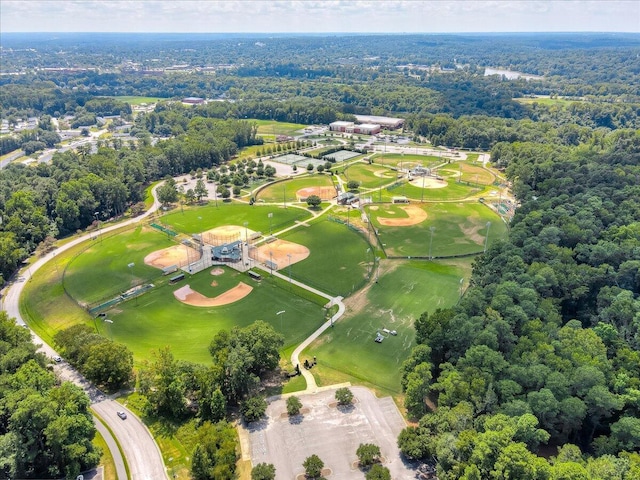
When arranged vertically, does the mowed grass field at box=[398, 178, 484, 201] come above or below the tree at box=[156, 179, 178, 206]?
below

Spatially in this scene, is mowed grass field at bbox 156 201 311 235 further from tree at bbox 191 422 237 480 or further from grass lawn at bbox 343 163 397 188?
tree at bbox 191 422 237 480

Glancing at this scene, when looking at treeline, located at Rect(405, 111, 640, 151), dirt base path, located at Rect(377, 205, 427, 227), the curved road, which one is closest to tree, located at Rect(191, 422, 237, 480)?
the curved road

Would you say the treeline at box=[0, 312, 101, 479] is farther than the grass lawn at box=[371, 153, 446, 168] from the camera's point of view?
No

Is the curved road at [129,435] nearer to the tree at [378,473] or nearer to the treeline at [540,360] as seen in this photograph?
the tree at [378,473]

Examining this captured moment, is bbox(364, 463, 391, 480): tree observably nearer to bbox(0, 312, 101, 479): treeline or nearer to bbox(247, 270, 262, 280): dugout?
bbox(0, 312, 101, 479): treeline

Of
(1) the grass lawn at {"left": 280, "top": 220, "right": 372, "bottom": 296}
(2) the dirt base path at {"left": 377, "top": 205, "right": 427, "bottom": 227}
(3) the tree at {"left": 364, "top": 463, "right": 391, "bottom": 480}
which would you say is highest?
(3) the tree at {"left": 364, "top": 463, "right": 391, "bottom": 480}

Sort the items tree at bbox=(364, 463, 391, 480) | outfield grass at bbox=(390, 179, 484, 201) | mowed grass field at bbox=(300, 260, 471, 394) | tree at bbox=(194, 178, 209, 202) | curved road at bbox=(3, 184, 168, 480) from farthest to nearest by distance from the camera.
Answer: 1. outfield grass at bbox=(390, 179, 484, 201)
2. tree at bbox=(194, 178, 209, 202)
3. mowed grass field at bbox=(300, 260, 471, 394)
4. curved road at bbox=(3, 184, 168, 480)
5. tree at bbox=(364, 463, 391, 480)

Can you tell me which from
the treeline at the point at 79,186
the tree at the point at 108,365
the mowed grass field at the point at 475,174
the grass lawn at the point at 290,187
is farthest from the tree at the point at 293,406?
the mowed grass field at the point at 475,174

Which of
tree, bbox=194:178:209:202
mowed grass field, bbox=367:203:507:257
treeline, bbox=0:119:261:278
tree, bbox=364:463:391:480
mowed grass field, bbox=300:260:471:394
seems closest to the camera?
tree, bbox=364:463:391:480
